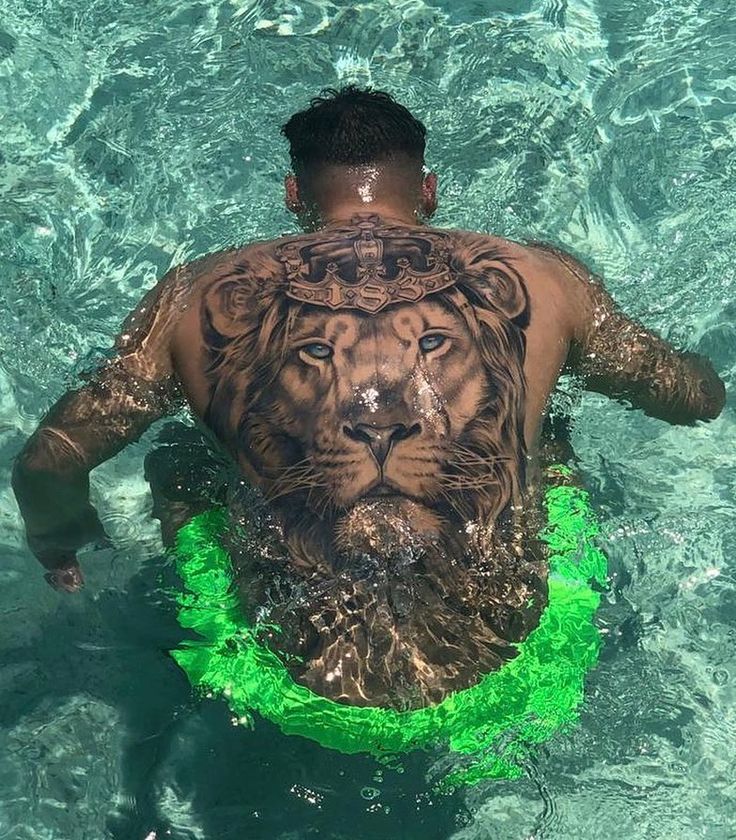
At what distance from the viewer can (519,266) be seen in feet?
A: 11.2

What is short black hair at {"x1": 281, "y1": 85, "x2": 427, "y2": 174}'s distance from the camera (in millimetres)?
3812

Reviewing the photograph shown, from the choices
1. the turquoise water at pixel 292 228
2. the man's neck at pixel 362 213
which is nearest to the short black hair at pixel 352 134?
the man's neck at pixel 362 213

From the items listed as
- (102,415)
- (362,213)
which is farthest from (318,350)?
(102,415)

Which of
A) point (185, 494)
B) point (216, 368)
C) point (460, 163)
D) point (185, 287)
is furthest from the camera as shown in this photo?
point (460, 163)

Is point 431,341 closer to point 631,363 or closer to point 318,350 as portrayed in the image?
point 318,350

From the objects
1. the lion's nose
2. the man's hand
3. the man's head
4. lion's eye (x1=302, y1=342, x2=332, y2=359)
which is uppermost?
the man's head

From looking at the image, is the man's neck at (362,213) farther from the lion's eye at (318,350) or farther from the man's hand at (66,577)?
the man's hand at (66,577)

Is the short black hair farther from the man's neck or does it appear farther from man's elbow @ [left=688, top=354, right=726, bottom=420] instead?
man's elbow @ [left=688, top=354, right=726, bottom=420]

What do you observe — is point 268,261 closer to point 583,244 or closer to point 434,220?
point 434,220

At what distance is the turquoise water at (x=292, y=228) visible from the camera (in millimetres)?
3461

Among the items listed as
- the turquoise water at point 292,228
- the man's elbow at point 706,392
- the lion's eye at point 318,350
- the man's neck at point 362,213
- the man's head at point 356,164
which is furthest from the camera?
the man's elbow at point 706,392

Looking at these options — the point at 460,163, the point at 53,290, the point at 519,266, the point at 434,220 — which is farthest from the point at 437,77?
the point at 519,266

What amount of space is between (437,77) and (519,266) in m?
2.64

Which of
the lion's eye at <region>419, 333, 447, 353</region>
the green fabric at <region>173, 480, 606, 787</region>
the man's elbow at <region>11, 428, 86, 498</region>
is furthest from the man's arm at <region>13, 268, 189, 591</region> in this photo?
the lion's eye at <region>419, 333, 447, 353</region>
